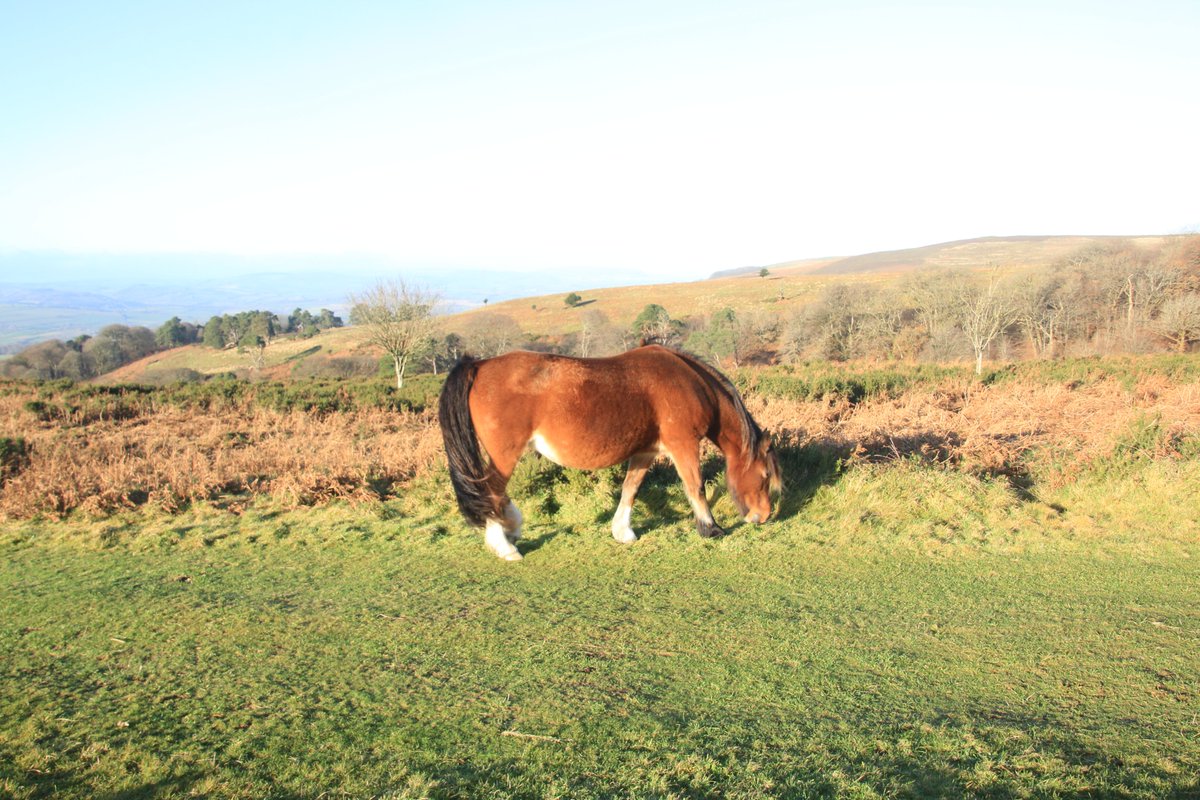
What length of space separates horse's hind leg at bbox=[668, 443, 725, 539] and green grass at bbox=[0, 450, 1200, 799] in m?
0.18

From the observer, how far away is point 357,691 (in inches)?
170

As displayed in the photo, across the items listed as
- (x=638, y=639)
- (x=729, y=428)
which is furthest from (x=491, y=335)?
(x=638, y=639)

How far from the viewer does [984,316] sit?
3741cm

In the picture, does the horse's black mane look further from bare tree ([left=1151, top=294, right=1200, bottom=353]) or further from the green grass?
bare tree ([left=1151, top=294, right=1200, bottom=353])

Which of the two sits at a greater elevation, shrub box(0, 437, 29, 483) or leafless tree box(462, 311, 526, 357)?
shrub box(0, 437, 29, 483)

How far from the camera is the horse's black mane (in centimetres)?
768

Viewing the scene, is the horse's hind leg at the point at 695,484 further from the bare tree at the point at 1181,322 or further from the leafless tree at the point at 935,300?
the leafless tree at the point at 935,300

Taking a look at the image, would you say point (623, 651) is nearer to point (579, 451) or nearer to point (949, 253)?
point (579, 451)

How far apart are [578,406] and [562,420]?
0.19 metres

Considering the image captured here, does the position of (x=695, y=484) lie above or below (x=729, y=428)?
below

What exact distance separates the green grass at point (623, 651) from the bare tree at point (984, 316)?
103 feet

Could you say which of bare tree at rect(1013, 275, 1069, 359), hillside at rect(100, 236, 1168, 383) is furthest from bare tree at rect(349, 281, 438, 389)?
bare tree at rect(1013, 275, 1069, 359)

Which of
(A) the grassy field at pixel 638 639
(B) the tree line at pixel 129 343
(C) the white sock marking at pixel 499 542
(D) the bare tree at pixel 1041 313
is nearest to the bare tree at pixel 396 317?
(B) the tree line at pixel 129 343

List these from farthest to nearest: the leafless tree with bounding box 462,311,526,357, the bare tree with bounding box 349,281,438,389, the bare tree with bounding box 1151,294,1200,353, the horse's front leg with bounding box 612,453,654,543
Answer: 1. the leafless tree with bounding box 462,311,526,357
2. the bare tree with bounding box 349,281,438,389
3. the bare tree with bounding box 1151,294,1200,353
4. the horse's front leg with bounding box 612,453,654,543
